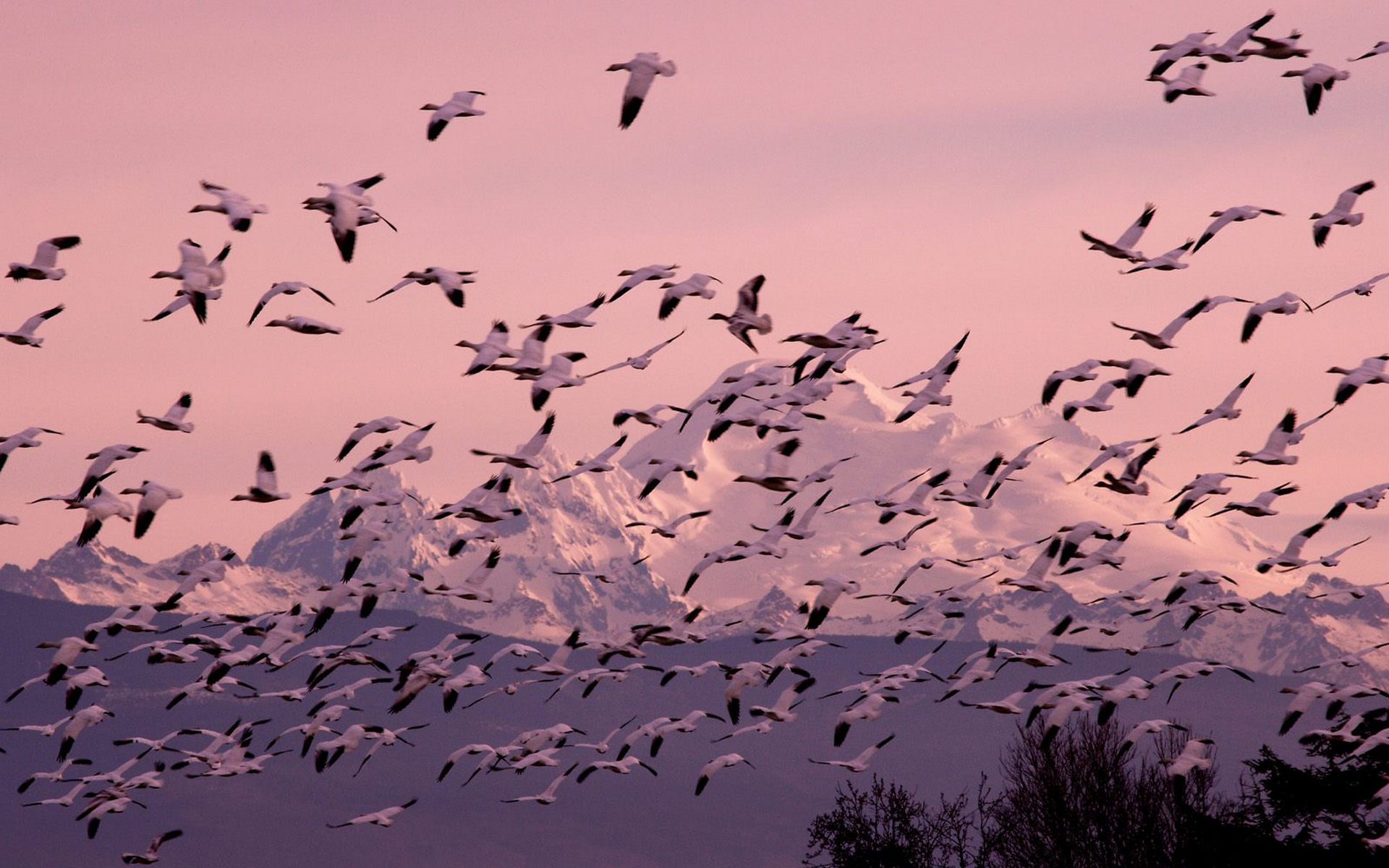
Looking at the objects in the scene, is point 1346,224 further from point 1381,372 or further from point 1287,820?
point 1287,820

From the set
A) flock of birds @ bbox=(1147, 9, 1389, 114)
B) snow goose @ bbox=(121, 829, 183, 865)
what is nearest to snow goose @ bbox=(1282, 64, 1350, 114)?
flock of birds @ bbox=(1147, 9, 1389, 114)

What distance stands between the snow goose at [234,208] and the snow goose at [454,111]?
4.13 metres

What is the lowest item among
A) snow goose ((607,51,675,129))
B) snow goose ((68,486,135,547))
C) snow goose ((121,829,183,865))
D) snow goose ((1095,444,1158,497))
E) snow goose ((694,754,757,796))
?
snow goose ((121,829,183,865))

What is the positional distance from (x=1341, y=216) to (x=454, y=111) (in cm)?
1930

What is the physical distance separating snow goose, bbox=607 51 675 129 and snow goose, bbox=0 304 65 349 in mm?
14531

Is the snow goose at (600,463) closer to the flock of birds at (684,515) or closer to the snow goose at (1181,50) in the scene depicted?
the flock of birds at (684,515)

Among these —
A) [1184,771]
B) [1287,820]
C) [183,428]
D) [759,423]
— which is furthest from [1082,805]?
[183,428]

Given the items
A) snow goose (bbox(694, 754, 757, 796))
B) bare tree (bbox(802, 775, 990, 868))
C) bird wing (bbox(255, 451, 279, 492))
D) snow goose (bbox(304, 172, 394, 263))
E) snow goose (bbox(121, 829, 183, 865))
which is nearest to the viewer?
snow goose (bbox(304, 172, 394, 263))

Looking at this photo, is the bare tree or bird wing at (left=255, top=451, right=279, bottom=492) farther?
the bare tree

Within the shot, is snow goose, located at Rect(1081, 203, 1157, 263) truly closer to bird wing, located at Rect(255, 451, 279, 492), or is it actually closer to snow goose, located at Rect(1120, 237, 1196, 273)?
snow goose, located at Rect(1120, 237, 1196, 273)

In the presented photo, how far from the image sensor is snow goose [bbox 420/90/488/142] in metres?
39.5

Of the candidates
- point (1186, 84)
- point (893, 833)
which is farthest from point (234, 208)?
point (893, 833)

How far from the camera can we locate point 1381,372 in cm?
4378

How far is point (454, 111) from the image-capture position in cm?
3962
